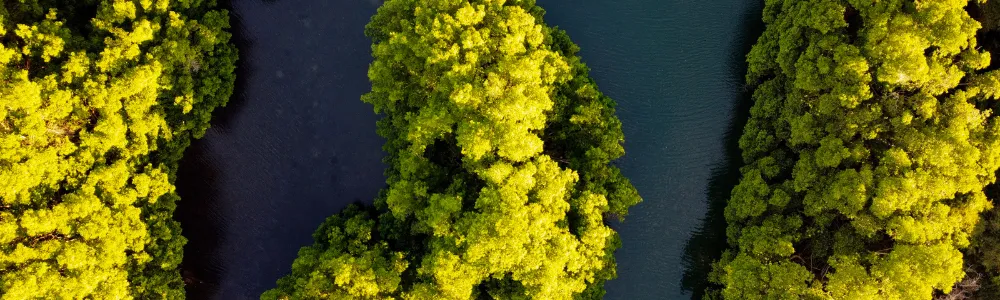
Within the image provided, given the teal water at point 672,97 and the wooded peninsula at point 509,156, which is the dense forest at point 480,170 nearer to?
the wooded peninsula at point 509,156

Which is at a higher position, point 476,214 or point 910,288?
point 476,214

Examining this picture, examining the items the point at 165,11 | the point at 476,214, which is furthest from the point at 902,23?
the point at 165,11

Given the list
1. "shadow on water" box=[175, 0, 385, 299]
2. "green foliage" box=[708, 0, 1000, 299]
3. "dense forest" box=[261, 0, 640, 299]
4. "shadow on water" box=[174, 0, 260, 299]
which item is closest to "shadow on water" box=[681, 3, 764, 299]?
"green foliage" box=[708, 0, 1000, 299]

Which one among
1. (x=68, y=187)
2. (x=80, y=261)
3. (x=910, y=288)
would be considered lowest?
(x=910, y=288)

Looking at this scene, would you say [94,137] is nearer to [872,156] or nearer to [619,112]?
[619,112]

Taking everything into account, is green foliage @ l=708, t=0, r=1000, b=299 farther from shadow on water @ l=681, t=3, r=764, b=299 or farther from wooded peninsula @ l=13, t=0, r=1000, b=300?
shadow on water @ l=681, t=3, r=764, b=299

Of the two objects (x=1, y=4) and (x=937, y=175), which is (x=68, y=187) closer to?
(x=1, y=4)

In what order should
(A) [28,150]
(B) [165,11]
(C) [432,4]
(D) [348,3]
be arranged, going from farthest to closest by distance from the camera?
(D) [348,3] → (B) [165,11] → (C) [432,4] → (A) [28,150]
